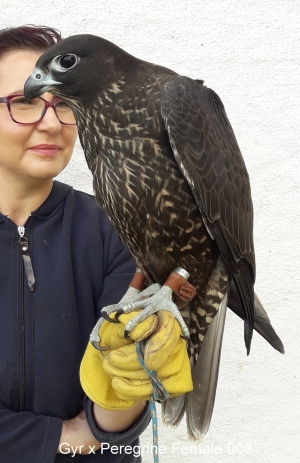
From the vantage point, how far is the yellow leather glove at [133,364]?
4.23 feet

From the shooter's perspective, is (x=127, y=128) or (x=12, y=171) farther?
(x=12, y=171)

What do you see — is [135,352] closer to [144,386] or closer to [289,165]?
[144,386]

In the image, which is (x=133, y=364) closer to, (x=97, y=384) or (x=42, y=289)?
(x=97, y=384)

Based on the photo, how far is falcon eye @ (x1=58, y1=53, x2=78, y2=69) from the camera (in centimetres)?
126

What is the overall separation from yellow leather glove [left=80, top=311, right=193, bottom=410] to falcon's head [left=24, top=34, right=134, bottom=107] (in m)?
0.60

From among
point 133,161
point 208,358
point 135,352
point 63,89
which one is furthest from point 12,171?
point 208,358

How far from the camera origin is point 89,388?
4.62 ft

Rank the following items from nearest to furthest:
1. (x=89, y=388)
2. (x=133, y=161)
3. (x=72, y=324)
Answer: (x=133, y=161) → (x=89, y=388) → (x=72, y=324)

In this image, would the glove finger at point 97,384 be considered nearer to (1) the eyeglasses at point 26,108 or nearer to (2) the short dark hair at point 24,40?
(1) the eyeglasses at point 26,108

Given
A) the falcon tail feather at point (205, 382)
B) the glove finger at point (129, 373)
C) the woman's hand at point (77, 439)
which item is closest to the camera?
the glove finger at point (129, 373)

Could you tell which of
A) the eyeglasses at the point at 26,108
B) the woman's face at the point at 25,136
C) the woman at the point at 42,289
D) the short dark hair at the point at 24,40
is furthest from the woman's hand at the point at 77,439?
the short dark hair at the point at 24,40

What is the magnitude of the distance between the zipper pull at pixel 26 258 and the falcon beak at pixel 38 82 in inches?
17.6

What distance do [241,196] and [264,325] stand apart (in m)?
0.43

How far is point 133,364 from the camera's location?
134 centimetres
